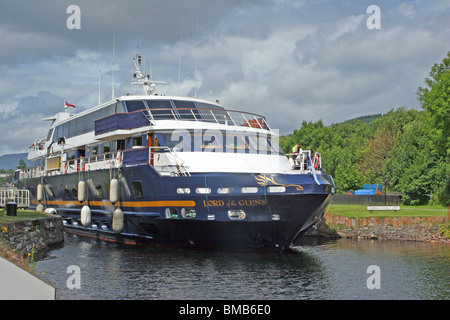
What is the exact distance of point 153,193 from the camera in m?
24.2

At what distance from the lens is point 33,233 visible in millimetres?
24500

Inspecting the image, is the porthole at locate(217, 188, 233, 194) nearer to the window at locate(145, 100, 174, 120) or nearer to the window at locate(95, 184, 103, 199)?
the window at locate(145, 100, 174, 120)

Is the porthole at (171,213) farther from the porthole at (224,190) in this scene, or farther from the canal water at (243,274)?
the porthole at (224,190)

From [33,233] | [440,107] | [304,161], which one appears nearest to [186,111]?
[304,161]

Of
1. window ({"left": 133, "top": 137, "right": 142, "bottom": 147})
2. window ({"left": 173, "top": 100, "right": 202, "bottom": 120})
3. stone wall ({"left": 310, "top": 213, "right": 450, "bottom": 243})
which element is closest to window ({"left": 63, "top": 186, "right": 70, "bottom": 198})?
window ({"left": 133, "top": 137, "right": 142, "bottom": 147})

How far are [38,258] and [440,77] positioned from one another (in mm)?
33892

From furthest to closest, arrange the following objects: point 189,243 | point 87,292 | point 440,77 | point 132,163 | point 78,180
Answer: point 440,77, point 78,180, point 132,163, point 189,243, point 87,292

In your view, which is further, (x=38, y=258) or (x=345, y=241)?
(x=345, y=241)

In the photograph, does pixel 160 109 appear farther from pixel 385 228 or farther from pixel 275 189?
pixel 385 228

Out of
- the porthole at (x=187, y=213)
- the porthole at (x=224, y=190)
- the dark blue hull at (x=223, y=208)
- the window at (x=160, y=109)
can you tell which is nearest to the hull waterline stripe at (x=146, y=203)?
the dark blue hull at (x=223, y=208)
